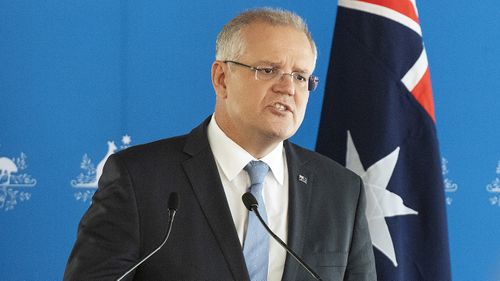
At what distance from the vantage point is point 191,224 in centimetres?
193

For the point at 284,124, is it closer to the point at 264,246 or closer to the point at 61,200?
the point at 264,246

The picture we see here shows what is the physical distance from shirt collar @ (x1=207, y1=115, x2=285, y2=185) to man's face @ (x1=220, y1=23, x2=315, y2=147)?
0.05 m

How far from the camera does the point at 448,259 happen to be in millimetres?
2838

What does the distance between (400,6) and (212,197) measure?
4.48 feet

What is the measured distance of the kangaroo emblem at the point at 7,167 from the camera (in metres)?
2.94

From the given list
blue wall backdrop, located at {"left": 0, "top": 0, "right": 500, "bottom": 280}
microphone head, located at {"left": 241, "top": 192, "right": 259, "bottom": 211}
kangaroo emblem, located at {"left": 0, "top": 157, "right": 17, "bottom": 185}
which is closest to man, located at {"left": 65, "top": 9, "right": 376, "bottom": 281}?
microphone head, located at {"left": 241, "top": 192, "right": 259, "bottom": 211}

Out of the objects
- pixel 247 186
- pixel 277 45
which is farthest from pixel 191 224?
pixel 277 45

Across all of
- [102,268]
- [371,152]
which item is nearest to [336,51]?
[371,152]

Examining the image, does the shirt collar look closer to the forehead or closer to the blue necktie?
the blue necktie

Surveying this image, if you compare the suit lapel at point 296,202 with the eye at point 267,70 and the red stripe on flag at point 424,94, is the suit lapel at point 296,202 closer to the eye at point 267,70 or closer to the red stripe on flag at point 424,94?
the eye at point 267,70

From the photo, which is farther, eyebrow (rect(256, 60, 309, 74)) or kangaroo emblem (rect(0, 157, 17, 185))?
kangaroo emblem (rect(0, 157, 17, 185))

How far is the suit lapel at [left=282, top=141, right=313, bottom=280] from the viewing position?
1939 mm

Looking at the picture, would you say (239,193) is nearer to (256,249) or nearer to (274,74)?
(256,249)

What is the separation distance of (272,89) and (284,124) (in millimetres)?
102
